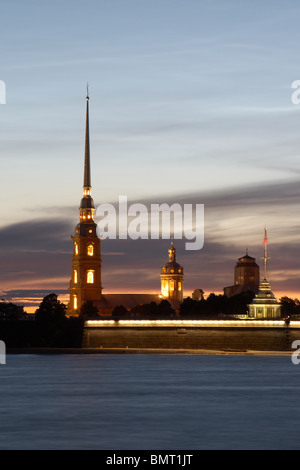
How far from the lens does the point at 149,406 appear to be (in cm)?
8825

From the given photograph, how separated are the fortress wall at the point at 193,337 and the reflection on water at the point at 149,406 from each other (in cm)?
1670

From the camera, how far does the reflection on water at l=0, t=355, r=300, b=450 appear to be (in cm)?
6781

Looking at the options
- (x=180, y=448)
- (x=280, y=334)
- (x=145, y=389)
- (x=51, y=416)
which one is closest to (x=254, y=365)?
(x=280, y=334)

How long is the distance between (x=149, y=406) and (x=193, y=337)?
78.6 m

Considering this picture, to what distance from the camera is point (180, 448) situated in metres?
64.4

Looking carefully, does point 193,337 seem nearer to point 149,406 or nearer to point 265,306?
point 265,306

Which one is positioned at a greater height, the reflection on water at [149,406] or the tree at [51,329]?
the tree at [51,329]

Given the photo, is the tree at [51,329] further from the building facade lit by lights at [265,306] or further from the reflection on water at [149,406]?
the reflection on water at [149,406]

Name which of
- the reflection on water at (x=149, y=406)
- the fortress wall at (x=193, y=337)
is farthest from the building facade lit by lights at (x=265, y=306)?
the reflection on water at (x=149, y=406)

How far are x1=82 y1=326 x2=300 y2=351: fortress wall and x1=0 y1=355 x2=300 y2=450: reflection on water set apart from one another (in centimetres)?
1670

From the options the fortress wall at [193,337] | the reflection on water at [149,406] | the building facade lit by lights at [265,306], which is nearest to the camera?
the reflection on water at [149,406]

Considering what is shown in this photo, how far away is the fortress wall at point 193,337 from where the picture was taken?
15975 centimetres
